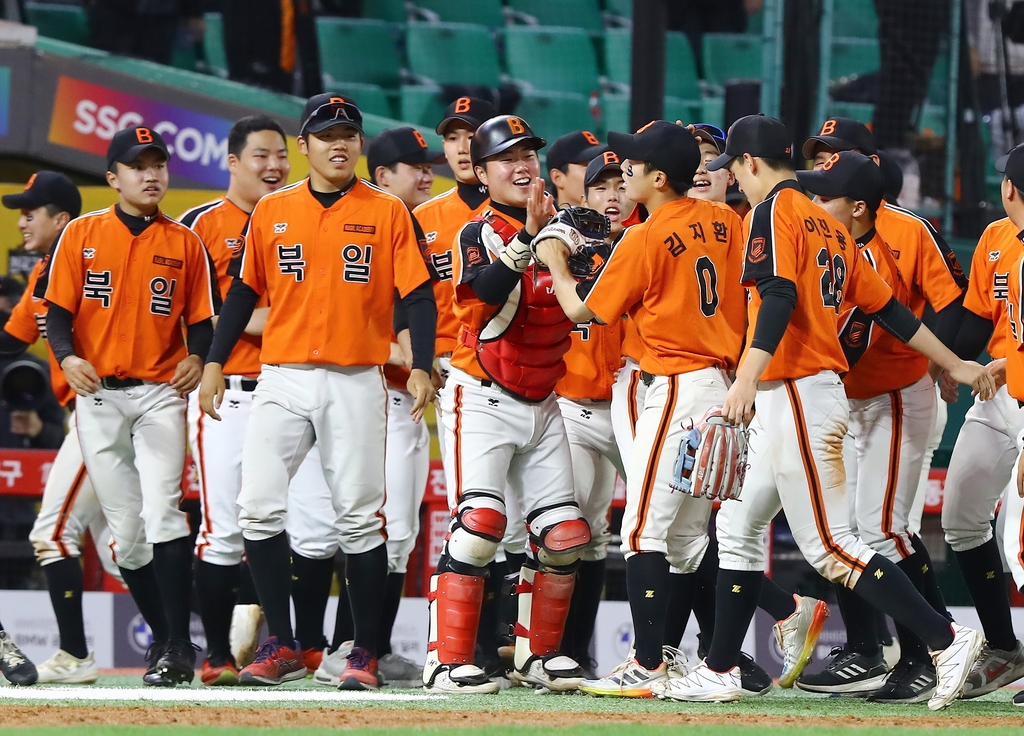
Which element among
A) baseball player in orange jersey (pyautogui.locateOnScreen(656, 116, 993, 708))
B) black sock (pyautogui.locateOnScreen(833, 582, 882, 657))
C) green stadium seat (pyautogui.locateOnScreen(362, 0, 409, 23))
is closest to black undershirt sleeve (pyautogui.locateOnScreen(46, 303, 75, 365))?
baseball player in orange jersey (pyautogui.locateOnScreen(656, 116, 993, 708))

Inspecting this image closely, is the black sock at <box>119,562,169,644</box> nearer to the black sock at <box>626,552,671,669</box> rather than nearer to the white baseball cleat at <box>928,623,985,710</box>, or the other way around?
the black sock at <box>626,552,671,669</box>

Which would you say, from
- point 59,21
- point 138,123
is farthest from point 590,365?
point 59,21

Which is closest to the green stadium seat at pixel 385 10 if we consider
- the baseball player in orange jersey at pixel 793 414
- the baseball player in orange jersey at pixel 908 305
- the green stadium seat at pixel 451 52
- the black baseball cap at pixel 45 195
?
the green stadium seat at pixel 451 52

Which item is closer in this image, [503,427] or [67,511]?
[503,427]

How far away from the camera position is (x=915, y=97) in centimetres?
831

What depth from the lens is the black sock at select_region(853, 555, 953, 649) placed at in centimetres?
459

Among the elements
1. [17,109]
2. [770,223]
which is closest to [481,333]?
[770,223]

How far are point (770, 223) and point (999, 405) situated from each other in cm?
133

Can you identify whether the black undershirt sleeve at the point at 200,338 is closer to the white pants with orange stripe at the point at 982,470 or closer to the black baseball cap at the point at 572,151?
the black baseball cap at the point at 572,151

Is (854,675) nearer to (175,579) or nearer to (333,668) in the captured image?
(333,668)

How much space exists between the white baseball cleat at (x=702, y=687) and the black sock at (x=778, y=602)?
0.95 metres

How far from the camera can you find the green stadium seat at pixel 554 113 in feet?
33.5

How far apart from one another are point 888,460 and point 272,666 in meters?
2.31

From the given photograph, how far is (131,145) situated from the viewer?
5.79 metres
